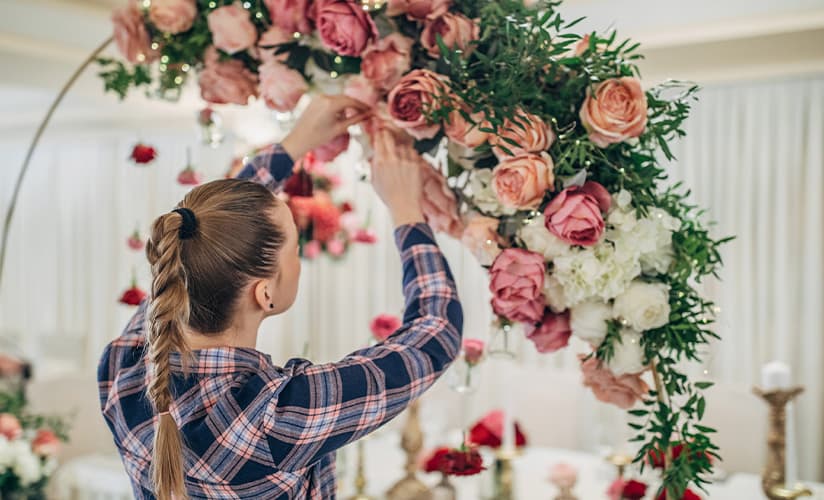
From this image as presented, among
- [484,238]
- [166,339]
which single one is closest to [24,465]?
[166,339]

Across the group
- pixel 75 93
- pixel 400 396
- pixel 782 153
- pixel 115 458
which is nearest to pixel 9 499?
pixel 115 458

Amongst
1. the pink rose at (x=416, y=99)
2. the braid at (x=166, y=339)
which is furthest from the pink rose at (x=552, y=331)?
the braid at (x=166, y=339)

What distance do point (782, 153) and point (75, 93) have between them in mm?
4209

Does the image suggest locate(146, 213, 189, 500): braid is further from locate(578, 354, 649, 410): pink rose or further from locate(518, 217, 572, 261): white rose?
locate(578, 354, 649, 410): pink rose

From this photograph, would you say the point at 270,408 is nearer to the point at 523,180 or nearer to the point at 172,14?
the point at 523,180

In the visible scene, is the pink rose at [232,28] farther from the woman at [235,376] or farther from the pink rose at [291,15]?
the woman at [235,376]

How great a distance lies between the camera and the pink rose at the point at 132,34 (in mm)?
1725

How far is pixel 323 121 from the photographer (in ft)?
4.93

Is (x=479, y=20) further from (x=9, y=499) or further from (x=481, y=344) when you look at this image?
(x=9, y=499)

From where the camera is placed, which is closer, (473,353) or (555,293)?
(555,293)

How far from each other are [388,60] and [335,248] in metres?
2.61

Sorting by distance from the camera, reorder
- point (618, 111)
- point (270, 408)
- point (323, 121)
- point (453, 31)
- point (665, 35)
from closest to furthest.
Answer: point (270, 408) → point (618, 111) → point (453, 31) → point (323, 121) → point (665, 35)

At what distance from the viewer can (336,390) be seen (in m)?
1.15

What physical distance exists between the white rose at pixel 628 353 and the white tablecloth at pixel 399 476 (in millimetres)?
1228
